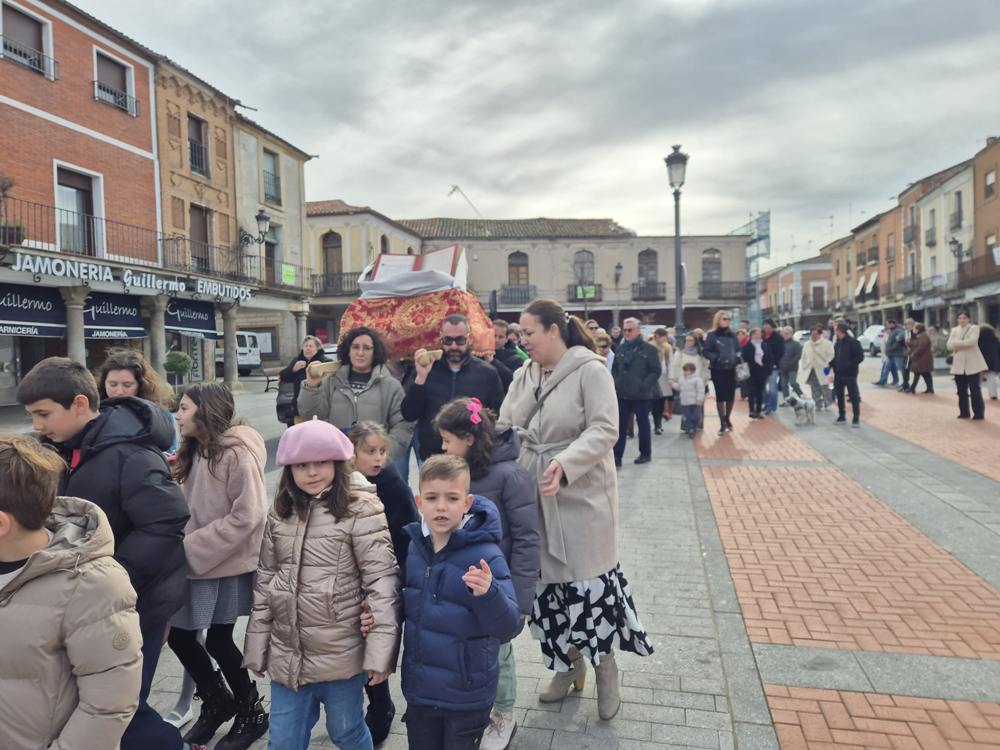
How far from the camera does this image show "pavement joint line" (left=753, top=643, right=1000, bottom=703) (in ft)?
9.93

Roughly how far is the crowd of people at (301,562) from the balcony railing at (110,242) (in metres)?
14.3

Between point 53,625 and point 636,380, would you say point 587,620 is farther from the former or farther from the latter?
point 636,380

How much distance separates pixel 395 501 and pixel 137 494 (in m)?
1.16

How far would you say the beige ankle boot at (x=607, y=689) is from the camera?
114 inches

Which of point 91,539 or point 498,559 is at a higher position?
point 91,539

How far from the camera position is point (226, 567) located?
2721 millimetres

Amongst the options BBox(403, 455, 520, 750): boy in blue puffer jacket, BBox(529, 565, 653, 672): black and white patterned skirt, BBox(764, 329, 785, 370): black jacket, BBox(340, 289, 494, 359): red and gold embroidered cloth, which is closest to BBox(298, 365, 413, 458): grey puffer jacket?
BBox(340, 289, 494, 359): red and gold embroidered cloth

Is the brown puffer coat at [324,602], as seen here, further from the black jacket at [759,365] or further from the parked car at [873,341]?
the parked car at [873,341]

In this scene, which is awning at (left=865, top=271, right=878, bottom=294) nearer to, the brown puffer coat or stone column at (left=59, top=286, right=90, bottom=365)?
stone column at (left=59, top=286, right=90, bottom=365)

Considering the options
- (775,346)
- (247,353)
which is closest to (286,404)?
(775,346)

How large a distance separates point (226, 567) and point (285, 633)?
57 cm

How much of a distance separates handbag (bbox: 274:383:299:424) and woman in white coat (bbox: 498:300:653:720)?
10.5 ft

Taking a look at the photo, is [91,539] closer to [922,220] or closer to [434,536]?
[434,536]

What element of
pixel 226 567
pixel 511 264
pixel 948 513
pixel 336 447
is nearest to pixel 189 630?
pixel 226 567
